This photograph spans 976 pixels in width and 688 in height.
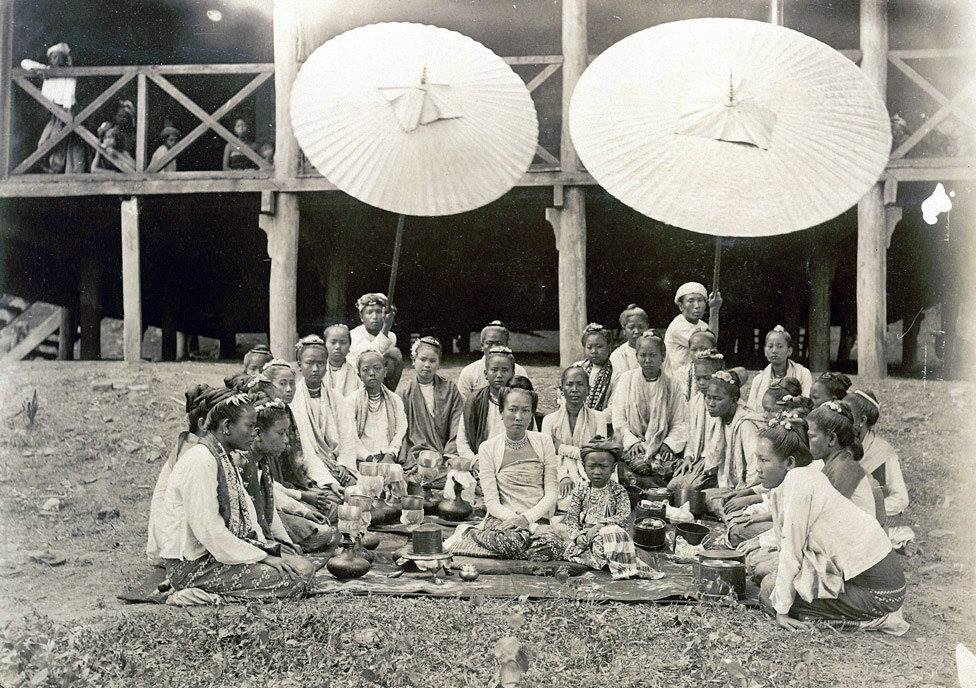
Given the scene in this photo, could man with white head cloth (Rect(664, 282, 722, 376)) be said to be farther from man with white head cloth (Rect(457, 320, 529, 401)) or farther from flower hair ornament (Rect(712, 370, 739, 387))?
man with white head cloth (Rect(457, 320, 529, 401))

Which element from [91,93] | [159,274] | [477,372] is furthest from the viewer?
[159,274]

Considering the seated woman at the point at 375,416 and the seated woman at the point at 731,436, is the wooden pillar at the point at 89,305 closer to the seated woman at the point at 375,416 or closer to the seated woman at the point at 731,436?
the seated woman at the point at 375,416

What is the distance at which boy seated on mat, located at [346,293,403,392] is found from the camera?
6168mm

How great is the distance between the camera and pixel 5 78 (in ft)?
23.7

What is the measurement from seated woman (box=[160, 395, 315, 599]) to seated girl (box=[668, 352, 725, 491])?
8.88 feet

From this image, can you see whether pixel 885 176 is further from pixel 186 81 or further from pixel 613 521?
pixel 186 81

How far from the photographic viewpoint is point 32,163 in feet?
24.2

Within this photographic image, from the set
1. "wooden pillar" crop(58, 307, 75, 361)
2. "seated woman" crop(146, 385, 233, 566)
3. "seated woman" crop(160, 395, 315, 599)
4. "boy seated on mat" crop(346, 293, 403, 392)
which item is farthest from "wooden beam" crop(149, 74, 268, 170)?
"wooden pillar" crop(58, 307, 75, 361)

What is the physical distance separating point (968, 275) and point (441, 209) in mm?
4803

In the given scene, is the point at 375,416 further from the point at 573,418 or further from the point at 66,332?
the point at 66,332

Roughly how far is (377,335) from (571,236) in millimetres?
2107

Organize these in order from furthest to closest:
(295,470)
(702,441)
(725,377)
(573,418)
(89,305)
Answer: (89,305)
(702,441)
(573,418)
(725,377)
(295,470)

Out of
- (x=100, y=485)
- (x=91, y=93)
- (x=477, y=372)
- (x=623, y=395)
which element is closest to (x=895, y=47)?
(x=623, y=395)

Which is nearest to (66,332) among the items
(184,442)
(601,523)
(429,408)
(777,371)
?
(429,408)
